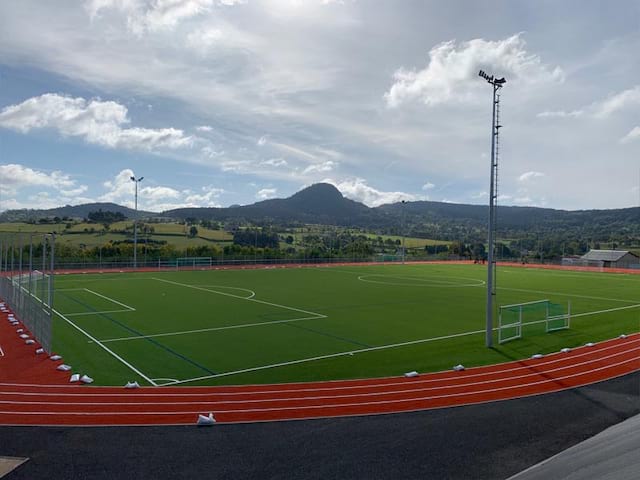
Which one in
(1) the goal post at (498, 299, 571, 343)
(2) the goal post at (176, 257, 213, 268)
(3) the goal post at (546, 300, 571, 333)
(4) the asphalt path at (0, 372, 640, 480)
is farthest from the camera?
(2) the goal post at (176, 257, 213, 268)

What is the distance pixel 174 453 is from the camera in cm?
885

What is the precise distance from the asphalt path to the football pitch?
11.2ft

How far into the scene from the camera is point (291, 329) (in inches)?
823

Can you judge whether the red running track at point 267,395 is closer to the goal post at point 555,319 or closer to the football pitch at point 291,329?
the football pitch at point 291,329

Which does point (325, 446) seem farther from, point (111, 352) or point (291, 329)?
point (291, 329)

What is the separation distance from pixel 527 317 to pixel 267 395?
39.4ft

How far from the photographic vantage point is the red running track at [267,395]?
35.3 feet

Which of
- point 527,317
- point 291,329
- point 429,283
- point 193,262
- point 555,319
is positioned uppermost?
point 193,262

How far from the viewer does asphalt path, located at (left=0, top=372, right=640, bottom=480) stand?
8242 millimetres

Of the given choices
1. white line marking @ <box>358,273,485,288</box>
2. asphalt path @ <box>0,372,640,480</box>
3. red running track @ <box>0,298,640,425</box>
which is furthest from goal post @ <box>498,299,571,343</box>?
white line marking @ <box>358,273,485,288</box>

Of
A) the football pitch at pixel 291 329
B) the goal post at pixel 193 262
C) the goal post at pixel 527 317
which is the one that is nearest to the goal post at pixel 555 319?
the goal post at pixel 527 317

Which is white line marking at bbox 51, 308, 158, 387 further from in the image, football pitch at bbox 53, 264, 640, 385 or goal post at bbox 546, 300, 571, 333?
goal post at bbox 546, 300, 571, 333

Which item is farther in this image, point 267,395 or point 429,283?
point 429,283

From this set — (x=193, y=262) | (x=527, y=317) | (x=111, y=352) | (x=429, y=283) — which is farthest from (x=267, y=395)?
(x=193, y=262)
